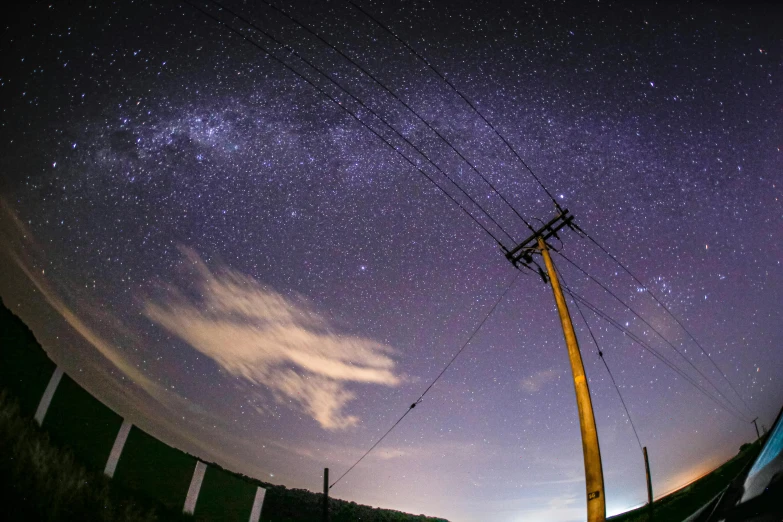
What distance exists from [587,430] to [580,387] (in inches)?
34.4

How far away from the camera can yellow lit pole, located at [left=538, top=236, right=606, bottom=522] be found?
5965 millimetres

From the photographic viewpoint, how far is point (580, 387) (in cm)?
712

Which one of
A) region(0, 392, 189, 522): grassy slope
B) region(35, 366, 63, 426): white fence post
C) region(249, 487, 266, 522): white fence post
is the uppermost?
region(35, 366, 63, 426): white fence post

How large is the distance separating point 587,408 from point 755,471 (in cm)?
575

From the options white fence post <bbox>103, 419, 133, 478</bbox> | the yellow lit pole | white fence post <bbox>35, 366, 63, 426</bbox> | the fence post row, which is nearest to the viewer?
the yellow lit pole

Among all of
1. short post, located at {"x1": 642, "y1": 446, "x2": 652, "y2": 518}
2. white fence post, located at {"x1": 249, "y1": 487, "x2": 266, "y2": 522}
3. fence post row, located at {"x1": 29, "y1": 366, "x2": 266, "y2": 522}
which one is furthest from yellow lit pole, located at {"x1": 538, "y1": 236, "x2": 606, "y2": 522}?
short post, located at {"x1": 642, "y1": 446, "x2": 652, "y2": 518}

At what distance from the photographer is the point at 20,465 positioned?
741 cm

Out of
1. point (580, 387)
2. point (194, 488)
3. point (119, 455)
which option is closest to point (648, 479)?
point (580, 387)

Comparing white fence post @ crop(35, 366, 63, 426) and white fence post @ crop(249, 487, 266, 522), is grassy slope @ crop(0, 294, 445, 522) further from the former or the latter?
white fence post @ crop(249, 487, 266, 522)

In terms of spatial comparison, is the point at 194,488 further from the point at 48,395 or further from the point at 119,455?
the point at 48,395

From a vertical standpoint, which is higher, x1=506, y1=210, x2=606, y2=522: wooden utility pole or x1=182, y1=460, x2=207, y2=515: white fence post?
x1=506, y1=210, x2=606, y2=522: wooden utility pole

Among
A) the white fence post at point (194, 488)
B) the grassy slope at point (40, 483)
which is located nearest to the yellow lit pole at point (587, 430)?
the grassy slope at point (40, 483)

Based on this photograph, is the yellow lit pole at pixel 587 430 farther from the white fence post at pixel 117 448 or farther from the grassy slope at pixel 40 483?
the white fence post at pixel 117 448

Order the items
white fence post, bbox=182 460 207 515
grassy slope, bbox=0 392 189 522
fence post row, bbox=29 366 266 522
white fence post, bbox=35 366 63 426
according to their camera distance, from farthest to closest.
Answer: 1. white fence post, bbox=182 460 207 515
2. fence post row, bbox=29 366 266 522
3. white fence post, bbox=35 366 63 426
4. grassy slope, bbox=0 392 189 522
